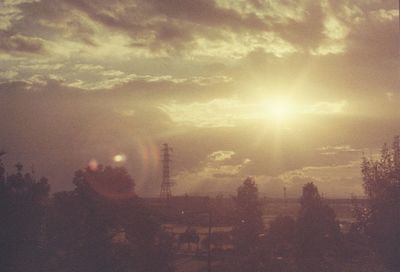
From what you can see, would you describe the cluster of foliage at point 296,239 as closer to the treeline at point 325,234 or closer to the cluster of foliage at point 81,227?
the treeline at point 325,234

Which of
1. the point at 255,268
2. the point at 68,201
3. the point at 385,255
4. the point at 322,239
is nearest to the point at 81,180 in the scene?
the point at 68,201

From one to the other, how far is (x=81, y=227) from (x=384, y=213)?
18.4 metres

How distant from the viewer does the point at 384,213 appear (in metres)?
29.6

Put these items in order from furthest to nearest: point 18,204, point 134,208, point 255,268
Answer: point 255,268 < point 134,208 < point 18,204

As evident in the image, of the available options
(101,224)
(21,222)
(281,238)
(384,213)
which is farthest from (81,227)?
(281,238)

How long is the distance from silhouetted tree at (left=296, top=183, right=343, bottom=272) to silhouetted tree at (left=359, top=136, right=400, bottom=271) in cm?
928

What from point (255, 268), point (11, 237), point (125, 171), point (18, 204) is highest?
point (125, 171)

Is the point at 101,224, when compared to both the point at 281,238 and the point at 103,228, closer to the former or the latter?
the point at 103,228

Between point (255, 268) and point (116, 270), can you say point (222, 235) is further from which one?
point (116, 270)

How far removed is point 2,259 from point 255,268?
19.1m

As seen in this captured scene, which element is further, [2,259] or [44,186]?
[44,186]

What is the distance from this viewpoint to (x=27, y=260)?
2805 centimetres

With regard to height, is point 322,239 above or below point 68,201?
below

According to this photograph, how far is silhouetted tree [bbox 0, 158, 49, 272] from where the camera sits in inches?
1078
